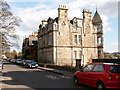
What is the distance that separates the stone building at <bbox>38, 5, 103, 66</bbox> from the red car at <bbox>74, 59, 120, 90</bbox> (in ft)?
135

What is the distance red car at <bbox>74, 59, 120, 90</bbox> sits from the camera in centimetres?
1584

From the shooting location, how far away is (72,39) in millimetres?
61656

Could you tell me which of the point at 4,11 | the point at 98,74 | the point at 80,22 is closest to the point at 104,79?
the point at 98,74

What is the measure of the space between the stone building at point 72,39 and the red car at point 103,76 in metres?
41.0

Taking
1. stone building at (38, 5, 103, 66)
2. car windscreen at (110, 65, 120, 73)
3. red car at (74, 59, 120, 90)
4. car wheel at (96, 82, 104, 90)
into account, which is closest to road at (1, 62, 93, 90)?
red car at (74, 59, 120, 90)

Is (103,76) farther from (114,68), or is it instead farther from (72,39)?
(72,39)

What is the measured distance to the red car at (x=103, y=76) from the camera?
1584 cm

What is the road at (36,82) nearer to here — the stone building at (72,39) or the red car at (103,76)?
the red car at (103,76)

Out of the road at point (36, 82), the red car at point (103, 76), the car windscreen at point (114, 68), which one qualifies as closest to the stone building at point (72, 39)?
the road at point (36, 82)

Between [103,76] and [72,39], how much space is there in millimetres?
45658

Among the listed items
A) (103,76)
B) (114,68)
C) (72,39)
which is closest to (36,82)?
(103,76)

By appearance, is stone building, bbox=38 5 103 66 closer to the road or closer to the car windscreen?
the road

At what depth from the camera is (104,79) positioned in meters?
16.0

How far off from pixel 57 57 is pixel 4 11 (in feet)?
46.5
